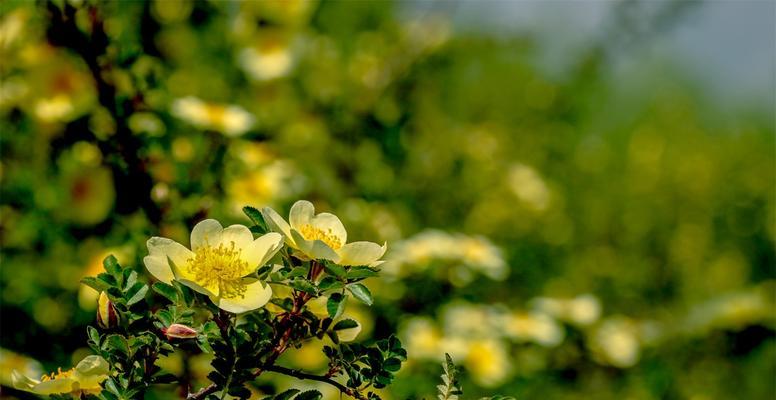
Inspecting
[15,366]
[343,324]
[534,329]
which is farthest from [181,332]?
[534,329]

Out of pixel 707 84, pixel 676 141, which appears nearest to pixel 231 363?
pixel 676 141

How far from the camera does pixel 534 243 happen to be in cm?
264

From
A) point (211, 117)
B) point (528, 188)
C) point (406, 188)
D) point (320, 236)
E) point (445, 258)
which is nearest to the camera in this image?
point (320, 236)

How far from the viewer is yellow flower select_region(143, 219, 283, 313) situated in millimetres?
655

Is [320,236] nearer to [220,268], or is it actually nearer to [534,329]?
[220,268]

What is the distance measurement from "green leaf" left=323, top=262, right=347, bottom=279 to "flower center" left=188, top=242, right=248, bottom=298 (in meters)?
0.07

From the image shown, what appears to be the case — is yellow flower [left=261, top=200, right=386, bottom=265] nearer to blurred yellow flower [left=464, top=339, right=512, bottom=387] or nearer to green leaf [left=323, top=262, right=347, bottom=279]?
green leaf [left=323, top=262, right=347, bottom=279]

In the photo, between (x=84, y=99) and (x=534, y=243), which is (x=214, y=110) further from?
(x=534, y=243)

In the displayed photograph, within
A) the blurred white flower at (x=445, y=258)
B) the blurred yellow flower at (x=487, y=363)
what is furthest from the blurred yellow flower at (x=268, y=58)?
the blurred yellow flower at (x=487, y=363)

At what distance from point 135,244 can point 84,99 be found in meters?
0.40

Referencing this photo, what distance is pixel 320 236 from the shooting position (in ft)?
2.47

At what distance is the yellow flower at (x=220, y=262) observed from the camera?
2.15 feet

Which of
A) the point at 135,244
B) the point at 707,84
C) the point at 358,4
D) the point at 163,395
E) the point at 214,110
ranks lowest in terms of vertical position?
the point at 163,395

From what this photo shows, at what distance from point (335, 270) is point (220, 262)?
0.35 feet
